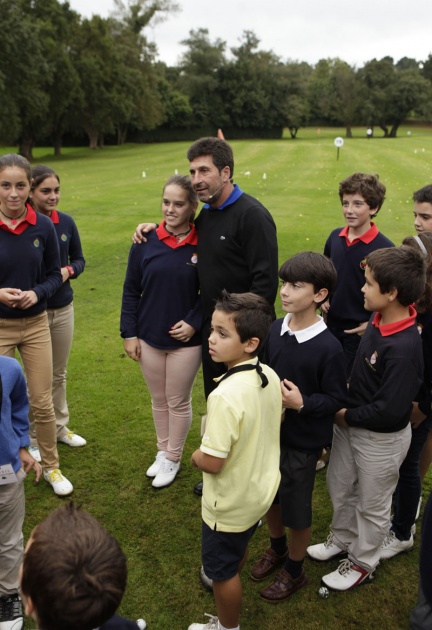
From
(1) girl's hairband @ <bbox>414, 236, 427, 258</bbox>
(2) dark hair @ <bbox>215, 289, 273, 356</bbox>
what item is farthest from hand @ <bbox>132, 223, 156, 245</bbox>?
(1) girl's hairband @ <bbox>414, 236, 427, 258</bbox>

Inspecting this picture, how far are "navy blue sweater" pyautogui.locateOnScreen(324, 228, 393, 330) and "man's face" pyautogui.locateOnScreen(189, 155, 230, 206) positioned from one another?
1141mm

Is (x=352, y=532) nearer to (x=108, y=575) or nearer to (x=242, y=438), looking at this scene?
(x=242, y=438)

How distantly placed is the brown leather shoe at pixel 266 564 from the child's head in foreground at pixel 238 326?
5.33ft

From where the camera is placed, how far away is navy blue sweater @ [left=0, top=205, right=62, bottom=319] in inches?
151

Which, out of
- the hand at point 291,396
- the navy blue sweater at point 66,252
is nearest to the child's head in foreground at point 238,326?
the hand at point 291,396

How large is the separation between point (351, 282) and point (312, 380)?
1352 mm

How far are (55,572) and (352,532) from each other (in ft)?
8.18

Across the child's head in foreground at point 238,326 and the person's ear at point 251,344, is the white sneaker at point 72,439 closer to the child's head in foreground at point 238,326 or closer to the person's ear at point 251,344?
the child's head in foreground at point 238,326

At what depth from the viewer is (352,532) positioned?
3.53 m

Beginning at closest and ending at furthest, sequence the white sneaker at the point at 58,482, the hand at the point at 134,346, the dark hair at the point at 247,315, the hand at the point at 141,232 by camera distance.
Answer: the dark hair at the point at 247,315 → the hand at the point at 141,232 → the white sneaker at the point at 58,482 → the hand at the point at 134,346

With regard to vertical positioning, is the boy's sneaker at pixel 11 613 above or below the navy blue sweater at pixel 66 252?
below

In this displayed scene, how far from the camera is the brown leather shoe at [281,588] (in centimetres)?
329

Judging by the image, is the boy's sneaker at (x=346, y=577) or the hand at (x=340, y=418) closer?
the hand at (x=340, y=418)

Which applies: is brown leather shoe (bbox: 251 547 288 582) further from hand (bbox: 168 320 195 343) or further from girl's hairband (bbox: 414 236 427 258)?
girl's hairband (bbox: 414 236 427 258)
